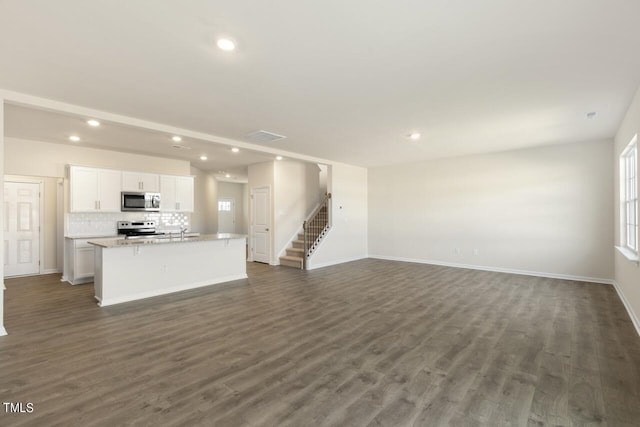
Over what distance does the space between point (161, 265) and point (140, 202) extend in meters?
2.70

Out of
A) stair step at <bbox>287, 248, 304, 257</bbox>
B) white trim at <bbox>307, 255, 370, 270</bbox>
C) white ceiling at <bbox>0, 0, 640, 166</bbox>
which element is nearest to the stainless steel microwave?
white ceiling at <bbox>0, 0, 640, 166</bbox>

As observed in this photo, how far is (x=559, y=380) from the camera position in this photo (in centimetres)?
253

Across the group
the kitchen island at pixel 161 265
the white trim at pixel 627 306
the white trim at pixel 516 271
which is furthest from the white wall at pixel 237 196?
the white trim at pixel 627 306

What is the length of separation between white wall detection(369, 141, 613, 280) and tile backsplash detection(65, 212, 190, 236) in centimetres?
582

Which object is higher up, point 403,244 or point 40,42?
point 40,42

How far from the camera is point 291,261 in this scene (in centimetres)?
783

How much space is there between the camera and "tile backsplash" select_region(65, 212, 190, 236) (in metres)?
6.56

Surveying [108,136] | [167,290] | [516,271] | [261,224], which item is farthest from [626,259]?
[108,136]

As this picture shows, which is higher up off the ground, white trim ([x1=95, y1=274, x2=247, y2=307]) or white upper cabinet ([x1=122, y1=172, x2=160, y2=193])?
white upper cabinet ([x1=122, y1=172, x2=160, y2=193])

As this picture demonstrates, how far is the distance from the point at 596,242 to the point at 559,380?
4867 mm

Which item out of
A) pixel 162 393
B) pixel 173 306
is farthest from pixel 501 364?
pixel 173 306

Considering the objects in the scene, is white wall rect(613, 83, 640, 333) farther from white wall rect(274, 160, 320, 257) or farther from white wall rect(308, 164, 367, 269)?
white wall rect(274, 160, 320, 257)

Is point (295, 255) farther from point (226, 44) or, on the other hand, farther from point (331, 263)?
point (226, 44)

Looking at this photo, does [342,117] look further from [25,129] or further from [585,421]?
[25,129]
